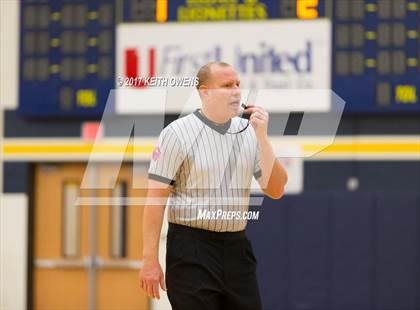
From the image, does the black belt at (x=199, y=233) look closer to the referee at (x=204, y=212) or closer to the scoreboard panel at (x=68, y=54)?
the referee at (x=204, y=212)

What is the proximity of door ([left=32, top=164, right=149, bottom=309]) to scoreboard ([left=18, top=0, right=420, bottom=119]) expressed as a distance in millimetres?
804

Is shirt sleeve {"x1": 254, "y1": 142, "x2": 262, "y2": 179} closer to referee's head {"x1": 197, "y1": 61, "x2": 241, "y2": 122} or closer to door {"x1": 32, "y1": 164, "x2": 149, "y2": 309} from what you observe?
referee's head {"x1": 197, "y1": 61, "x2": 241, "y2": 122}

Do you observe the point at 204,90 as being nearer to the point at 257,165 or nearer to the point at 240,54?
the point at 257,165

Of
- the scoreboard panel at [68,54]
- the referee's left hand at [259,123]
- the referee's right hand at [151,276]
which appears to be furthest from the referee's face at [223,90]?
the scoreboard panel at [68,54]

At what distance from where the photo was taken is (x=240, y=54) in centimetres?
633

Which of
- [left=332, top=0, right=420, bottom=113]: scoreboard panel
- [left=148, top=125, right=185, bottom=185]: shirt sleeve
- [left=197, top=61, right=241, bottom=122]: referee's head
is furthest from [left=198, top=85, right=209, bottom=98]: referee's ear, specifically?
[left=332, top=0, right=420, bottom=113]: scoreboard panel

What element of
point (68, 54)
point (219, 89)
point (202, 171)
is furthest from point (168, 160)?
point (68, 54)

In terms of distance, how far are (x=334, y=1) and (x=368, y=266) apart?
220 centimetres

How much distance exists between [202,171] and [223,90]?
0.34 meters

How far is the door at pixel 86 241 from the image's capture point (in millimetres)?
6965

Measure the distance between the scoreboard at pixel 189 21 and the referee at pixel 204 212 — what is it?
3.29 meters

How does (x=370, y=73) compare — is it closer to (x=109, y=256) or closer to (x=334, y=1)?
(x=334, y=1)

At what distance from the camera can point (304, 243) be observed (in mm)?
6469

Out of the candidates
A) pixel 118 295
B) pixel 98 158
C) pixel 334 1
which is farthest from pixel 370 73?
pixel 118 295
